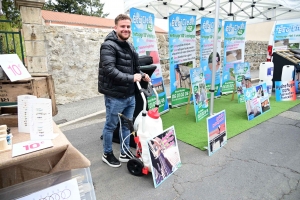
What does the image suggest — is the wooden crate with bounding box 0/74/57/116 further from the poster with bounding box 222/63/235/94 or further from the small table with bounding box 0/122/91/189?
the poster with bounding box 222/63/235/94

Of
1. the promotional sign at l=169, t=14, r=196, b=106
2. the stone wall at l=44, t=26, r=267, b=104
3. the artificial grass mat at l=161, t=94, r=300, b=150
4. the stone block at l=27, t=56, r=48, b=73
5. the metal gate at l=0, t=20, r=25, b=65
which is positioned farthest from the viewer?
the stone wall at l=44, t=26, r=267, b=104

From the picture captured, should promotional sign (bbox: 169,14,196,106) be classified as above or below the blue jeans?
above

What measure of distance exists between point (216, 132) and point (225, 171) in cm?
60

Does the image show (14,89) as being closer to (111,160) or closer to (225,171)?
(111,160)

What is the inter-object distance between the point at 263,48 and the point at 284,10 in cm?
425

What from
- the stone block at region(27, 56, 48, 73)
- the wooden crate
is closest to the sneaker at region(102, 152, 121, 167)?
the wooden crate

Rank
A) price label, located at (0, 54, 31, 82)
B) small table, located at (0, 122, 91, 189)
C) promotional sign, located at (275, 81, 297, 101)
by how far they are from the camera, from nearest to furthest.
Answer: small table, located at (0, 122, 91, 189) → price label, located at (0, 54, 31, 82) → promotional sign, located at (275, 81, 297, 101)

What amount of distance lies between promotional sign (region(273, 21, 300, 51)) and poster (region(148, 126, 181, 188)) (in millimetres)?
6982

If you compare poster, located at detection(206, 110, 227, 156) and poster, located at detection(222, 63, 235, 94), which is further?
poster, located at detection(222, 63, 235, 94)

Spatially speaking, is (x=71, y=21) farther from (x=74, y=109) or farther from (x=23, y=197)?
(x=23, y=197)

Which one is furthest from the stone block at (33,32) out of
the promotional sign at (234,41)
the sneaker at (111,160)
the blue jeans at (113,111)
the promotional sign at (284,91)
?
the promotional sign at (284,91)

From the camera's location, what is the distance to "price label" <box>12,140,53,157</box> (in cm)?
108

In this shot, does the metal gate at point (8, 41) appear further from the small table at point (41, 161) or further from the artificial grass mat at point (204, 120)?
the artificial grass mat at point (204, 120)

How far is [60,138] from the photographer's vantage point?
1.26 meters
